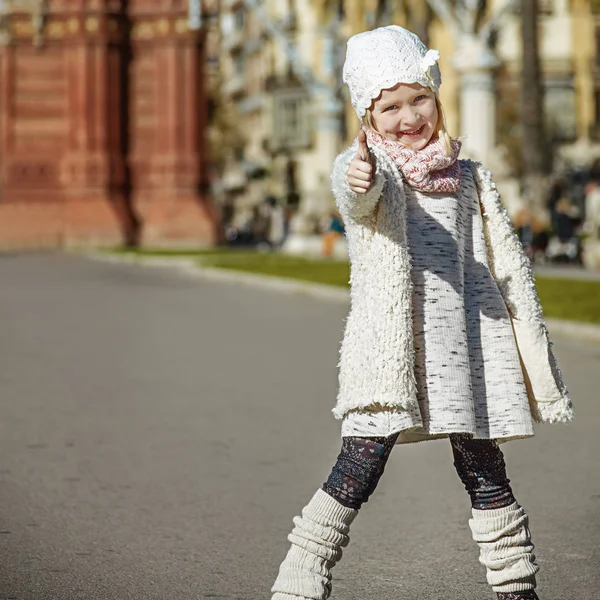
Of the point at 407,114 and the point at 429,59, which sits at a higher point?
the point at 429,59

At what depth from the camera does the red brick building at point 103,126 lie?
5028 centimetres

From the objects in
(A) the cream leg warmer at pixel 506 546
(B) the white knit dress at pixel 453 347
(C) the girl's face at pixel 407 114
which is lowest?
(A) the cream leg warmer at pixel 506 546

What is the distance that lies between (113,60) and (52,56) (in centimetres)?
203

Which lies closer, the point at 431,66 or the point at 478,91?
the point at 431,66

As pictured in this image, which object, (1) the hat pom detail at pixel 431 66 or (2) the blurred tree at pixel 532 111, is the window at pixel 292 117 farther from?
(1) the hat pom detail at pixel 431 66

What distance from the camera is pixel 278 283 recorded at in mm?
25828

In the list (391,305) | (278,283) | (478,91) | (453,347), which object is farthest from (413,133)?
(478,91)

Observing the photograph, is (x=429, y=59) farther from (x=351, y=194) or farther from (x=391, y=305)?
(x=391, y=305)

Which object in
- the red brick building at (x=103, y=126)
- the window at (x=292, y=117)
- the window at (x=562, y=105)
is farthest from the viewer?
the window at (x=562, y=105)

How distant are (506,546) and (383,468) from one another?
43 cm

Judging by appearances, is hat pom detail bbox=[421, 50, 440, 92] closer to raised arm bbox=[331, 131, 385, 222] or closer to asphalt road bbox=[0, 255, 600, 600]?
raised arm bbox=[331, 131, 385, 222]

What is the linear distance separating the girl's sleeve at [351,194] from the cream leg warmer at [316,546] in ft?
2.51

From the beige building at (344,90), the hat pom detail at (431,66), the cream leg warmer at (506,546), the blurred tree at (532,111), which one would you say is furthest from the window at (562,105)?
the cream leg warmer at (506,546)

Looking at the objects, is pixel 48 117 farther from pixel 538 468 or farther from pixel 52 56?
pixel 538 468
